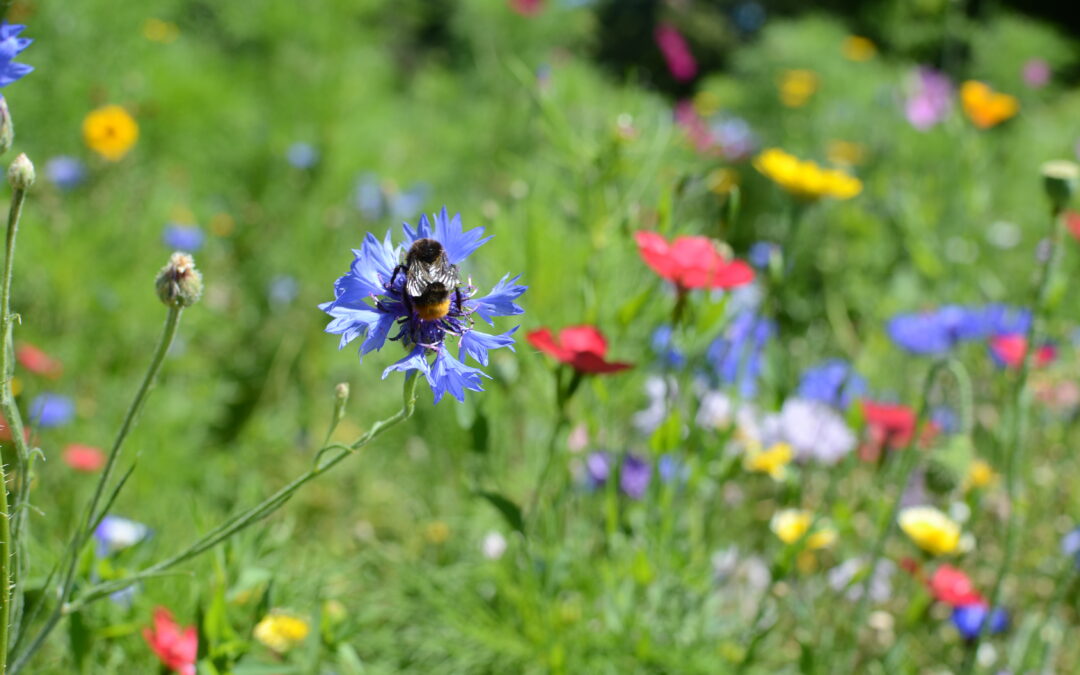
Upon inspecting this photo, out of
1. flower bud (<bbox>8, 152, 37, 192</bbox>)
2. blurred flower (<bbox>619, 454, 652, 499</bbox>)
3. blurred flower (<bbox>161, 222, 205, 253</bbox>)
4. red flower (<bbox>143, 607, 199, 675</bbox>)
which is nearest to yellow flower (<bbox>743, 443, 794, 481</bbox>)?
blurred flower (<bbox>619, 454, 652, 499</bbox>)

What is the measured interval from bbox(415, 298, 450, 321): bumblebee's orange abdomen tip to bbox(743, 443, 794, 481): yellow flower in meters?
0.80

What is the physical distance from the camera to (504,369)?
1137 mm

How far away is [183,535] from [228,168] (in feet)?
4.22

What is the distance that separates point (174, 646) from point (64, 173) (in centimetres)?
135

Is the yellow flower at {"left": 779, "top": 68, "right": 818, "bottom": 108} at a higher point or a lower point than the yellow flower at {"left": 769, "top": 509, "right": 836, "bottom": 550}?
higher

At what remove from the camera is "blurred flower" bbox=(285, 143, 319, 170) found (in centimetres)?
218

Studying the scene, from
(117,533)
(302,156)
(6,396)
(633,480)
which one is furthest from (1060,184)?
(302,156)

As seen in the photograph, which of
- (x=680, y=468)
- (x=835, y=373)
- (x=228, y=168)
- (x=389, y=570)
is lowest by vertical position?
(x=835, y=373)

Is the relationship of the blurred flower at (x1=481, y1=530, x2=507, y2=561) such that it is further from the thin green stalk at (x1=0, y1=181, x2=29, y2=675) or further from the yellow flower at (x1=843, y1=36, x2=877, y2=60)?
the yellow flower at (x1=843, y1=36, x2=877, y2=60)

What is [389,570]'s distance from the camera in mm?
1382

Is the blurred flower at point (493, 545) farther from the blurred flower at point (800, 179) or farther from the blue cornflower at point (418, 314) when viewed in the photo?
the blue cornflower at point (418, 314)

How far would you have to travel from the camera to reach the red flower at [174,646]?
0.81 m

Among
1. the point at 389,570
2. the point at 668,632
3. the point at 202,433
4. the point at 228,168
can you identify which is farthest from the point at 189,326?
the point at 668,632

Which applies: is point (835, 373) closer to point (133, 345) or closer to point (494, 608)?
point (494, 608)
